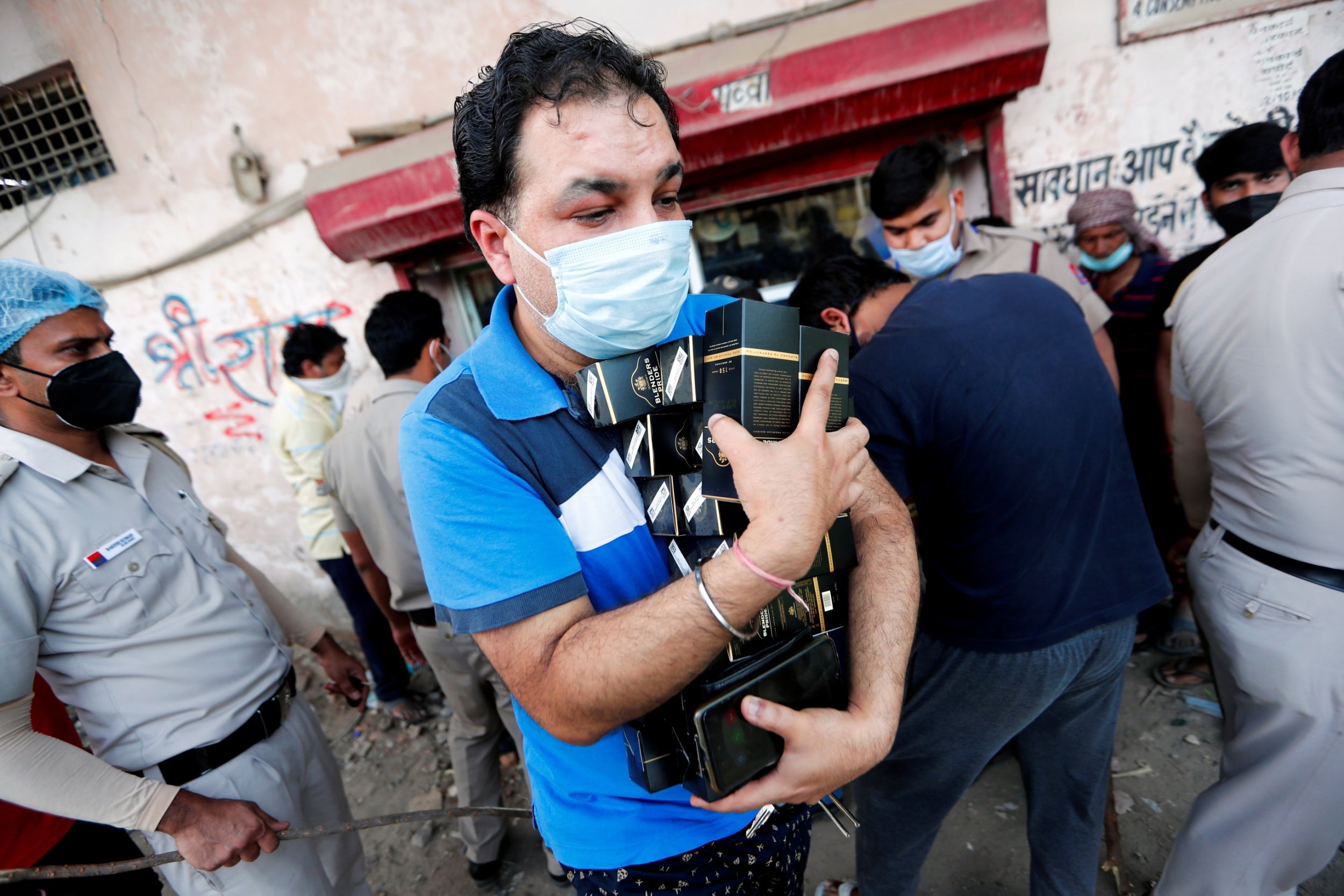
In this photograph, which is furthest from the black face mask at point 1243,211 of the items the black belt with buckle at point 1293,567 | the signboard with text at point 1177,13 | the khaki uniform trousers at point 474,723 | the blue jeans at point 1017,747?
the khaki uniform trousers at point 474,723

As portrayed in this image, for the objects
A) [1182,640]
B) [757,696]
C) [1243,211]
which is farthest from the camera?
[1182,640]

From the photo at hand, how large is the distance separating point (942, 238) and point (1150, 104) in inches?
63.7

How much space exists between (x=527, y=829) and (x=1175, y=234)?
15.6ft

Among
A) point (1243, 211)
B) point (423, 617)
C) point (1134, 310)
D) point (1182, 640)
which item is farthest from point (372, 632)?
point (1243, 211)

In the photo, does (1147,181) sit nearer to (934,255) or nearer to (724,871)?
(934,255)

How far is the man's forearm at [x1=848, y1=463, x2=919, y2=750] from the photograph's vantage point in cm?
117

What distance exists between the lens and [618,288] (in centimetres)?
119

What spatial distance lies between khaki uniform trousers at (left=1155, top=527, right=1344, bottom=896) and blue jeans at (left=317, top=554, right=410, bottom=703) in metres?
4.11

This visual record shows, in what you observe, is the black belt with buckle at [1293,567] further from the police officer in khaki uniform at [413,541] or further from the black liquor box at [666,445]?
the police officer in khaki uniform at [413,541]

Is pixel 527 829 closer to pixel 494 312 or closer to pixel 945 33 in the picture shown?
pixel 494 312

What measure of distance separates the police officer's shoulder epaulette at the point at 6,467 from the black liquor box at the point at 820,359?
2.02 meters

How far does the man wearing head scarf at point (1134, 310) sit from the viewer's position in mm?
3096

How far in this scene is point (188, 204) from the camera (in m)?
4.47

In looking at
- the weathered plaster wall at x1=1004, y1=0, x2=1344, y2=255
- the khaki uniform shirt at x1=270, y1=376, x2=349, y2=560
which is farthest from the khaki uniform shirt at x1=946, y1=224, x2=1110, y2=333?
the khaki uniform shirt at x1=270, y1=376, x2=349, y2=560
